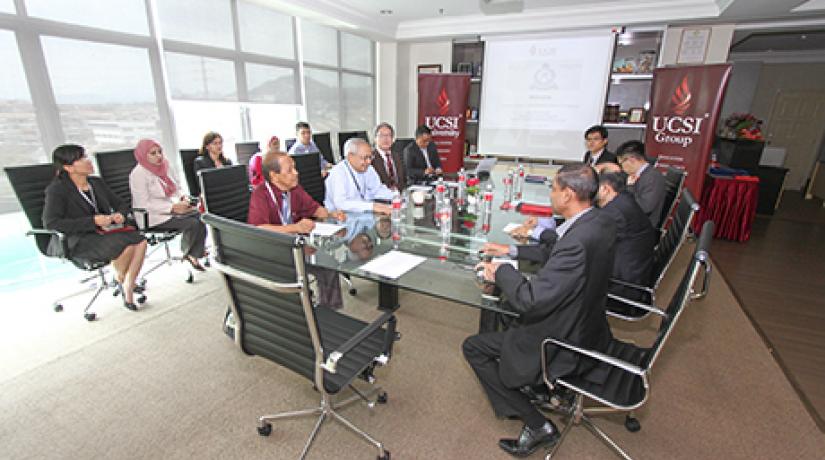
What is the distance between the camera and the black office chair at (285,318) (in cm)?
120

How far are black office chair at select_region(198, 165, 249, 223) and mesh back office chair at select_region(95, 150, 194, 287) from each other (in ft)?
3.23

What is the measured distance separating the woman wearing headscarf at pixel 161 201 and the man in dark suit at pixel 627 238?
11.2ft

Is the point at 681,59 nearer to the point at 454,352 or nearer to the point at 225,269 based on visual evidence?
the point at 454,352

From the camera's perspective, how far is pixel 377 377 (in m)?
2.21

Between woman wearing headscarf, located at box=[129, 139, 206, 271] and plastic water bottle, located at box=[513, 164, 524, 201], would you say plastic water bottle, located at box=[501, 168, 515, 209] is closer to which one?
plastic water bottle, located at box=[513, 164, 524, 201]

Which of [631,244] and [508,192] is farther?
[508,192]

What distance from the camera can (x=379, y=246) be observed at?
7.43 ft

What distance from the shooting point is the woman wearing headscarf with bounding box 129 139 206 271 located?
313 centimetres

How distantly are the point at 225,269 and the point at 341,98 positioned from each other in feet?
19.3

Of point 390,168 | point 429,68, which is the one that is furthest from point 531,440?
point 429,68

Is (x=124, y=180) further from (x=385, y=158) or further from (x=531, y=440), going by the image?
(x=531, y=440)

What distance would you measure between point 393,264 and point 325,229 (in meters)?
0.75

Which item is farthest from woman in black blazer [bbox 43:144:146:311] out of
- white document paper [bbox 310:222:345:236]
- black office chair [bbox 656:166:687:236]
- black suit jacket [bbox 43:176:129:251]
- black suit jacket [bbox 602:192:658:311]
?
black office chair [bbox 656:166:687:236]

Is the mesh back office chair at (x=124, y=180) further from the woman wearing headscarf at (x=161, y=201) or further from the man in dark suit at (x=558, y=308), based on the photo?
the man in dark suit at (x=558, y=308)
